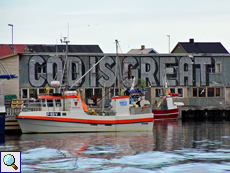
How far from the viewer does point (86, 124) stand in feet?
111

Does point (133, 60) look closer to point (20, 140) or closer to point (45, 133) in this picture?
point (45, 133)

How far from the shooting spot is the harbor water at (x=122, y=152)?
1878 cm

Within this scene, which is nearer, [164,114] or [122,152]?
[122,152]

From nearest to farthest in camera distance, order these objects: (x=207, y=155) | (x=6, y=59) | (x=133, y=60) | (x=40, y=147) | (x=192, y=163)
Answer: (x=192, y=163), (x=207, y=155), (x=40, y=147), (x=6, y=59), (x=133, y=60)

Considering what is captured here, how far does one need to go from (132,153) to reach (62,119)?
11734 mm

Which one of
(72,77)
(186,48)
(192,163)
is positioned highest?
(186,48)

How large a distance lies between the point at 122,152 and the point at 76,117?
36.0ft

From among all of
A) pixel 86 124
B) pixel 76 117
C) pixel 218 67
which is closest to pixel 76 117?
pixel 76 117

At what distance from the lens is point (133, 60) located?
178 ft

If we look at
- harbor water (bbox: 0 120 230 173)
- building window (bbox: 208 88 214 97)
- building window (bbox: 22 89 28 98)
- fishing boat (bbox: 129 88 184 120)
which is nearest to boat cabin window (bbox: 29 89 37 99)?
building window (bbox: 22 89 28 98)

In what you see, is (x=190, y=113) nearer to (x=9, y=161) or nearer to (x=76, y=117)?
(x=76, y=117)

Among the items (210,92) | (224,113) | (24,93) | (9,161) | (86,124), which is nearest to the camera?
(9,161)

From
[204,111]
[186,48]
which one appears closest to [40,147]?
[204,111]

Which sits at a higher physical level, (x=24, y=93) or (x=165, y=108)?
(x=24, y=93)
